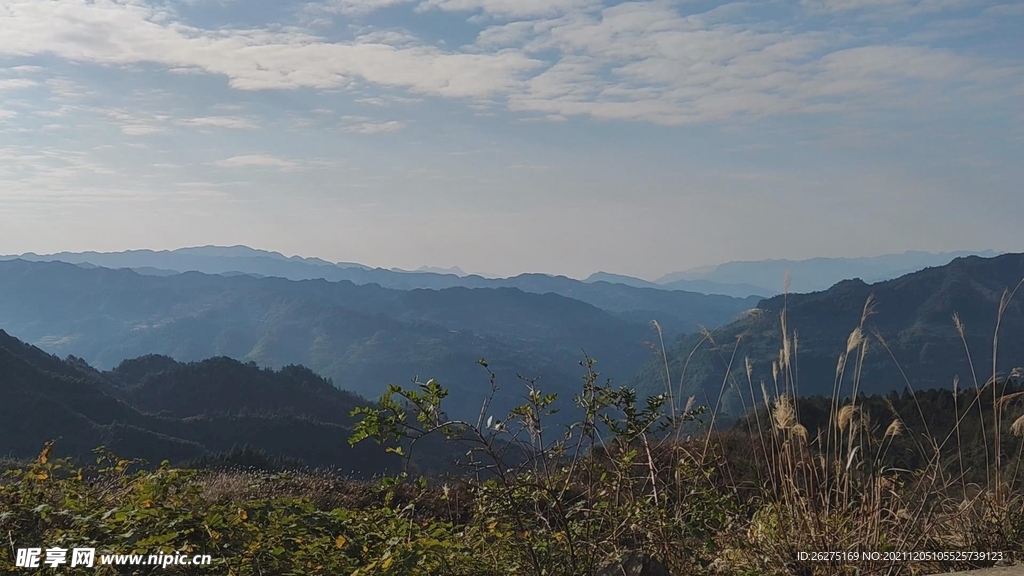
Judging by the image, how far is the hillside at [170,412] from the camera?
73312 millimetres

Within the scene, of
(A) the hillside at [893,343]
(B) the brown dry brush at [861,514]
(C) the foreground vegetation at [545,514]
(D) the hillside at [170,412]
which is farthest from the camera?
(A) the hillside at [893,343]

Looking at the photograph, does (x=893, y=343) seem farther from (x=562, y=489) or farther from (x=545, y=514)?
(x=562, y=489)

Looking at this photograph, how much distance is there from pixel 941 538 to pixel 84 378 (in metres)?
106

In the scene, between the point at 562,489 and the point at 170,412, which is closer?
the point at 562,489

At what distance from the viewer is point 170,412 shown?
97.3m

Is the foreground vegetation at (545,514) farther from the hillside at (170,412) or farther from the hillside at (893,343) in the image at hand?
the hillside at (893,343)

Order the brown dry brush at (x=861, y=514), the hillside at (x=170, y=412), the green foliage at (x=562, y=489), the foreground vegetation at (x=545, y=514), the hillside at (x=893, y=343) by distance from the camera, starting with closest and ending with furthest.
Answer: the foreground vegetation at (x=545, y=514), the green foliage at (x=562, y=489), the brown dry brush at (x=861, y=514), the hillside at (x=170, y=412), the hillside at (x=893, y=343)

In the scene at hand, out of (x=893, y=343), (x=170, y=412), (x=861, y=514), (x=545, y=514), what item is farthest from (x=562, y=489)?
(x=893, y=343)

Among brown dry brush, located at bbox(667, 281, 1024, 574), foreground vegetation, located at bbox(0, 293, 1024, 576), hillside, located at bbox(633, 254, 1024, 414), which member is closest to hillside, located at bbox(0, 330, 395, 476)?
hillside, located at bbox(633, 254, 1024, 414)

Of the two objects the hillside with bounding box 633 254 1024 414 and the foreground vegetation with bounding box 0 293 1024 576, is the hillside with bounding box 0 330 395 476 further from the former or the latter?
the foreground vegetation with bounding box 0 293 1024 576

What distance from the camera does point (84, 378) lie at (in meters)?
94.3

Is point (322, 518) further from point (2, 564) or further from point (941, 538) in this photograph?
point (941, 538)

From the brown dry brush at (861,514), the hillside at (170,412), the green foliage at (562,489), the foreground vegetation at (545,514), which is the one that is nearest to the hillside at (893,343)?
the hillside at (170,412)

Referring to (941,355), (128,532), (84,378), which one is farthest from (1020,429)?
(941,355)
